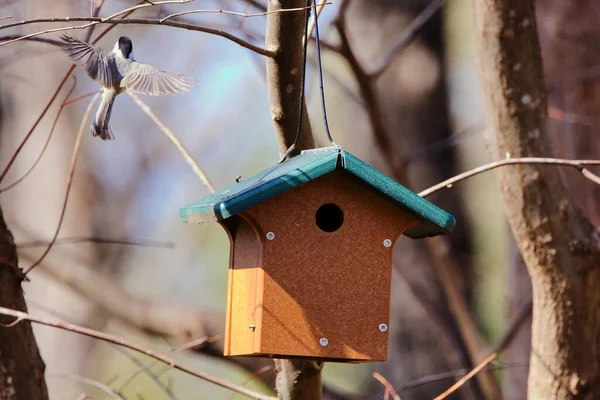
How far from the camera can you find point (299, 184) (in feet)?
5.91

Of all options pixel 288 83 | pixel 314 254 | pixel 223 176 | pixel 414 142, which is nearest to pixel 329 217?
pixel 314 254

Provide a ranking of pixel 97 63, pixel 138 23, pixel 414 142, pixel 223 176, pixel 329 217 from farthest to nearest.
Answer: pixel 223 176 → pixel 414 142 → pixel 97 63 → pixel 329 217 → pixel 138 23

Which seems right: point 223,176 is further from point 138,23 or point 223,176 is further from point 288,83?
point 138,23

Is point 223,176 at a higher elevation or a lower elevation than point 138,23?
higher

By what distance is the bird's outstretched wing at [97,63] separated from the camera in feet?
6.62

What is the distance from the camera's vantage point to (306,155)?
1938 millimetres

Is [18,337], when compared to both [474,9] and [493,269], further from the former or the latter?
[493,269]

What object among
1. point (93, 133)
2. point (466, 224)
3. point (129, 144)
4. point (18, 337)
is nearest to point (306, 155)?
point (93, 133)

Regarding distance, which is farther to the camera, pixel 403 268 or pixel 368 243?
pixel 403 268

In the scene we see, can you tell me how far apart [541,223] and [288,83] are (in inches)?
35.9

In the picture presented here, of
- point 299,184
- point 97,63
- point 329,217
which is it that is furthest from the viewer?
point 97,63

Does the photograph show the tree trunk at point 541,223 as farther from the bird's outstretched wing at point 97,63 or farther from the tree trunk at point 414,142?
the tree trunk at point 414,142

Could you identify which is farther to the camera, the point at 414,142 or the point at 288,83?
the point at 414,142

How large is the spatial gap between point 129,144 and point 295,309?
6.59 meters
